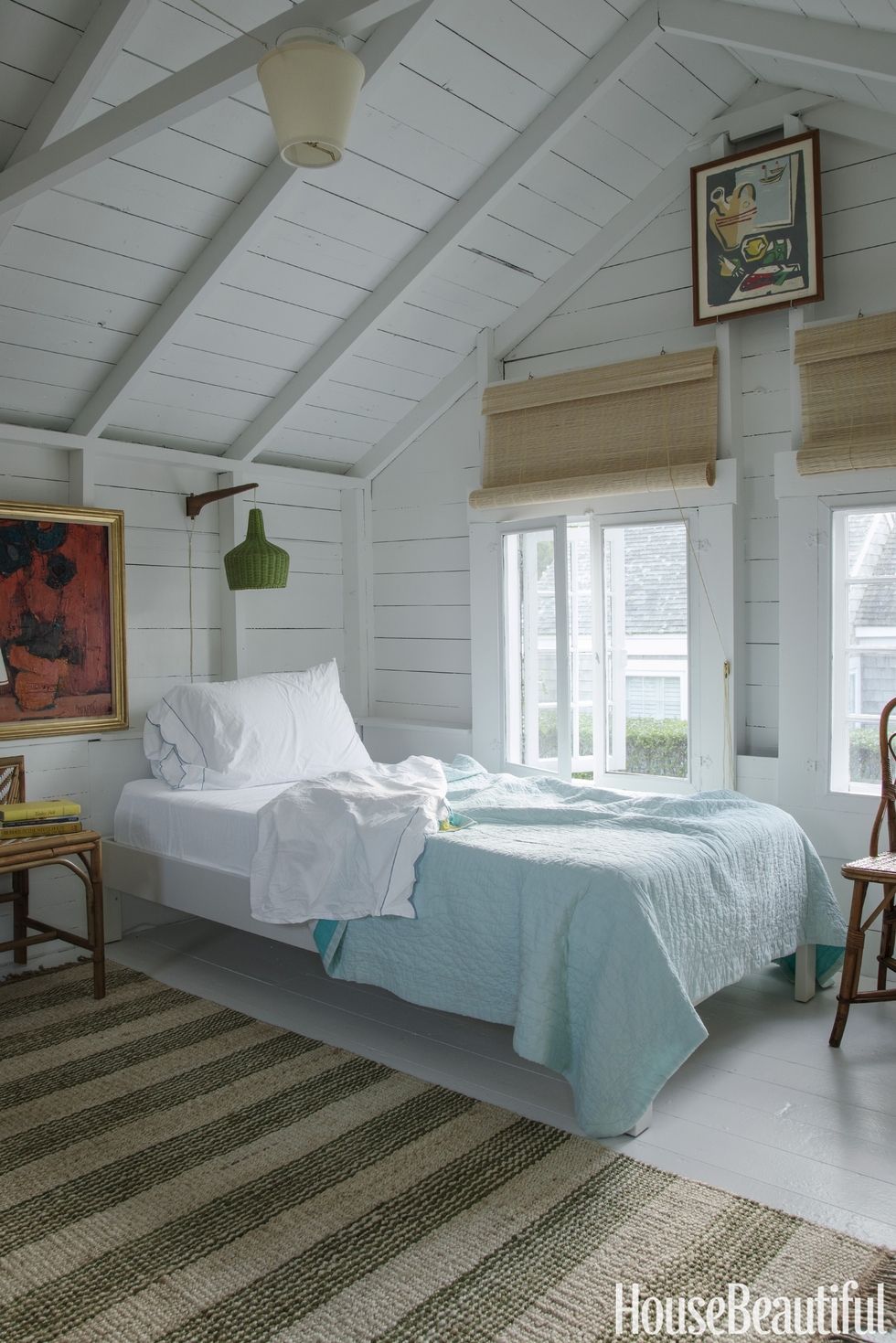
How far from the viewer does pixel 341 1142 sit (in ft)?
8.23

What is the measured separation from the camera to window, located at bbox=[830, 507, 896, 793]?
3643 millimetres

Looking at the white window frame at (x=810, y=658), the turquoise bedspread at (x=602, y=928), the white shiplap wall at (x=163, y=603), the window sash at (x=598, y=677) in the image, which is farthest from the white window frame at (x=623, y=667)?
the white shiplap wall at (x=163, y=603)

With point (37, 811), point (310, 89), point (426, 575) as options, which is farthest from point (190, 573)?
point (310, 89)

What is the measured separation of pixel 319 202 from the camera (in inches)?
141

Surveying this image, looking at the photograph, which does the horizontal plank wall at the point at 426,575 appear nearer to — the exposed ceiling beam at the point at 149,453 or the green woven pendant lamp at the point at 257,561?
the exposed ceiling beam at the point at 149,453

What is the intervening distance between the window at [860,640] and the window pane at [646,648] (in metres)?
0.58

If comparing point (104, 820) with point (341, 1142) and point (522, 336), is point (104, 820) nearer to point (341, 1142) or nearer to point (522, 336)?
point (341, 1142)

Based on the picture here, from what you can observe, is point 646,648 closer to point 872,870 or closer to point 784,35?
point 872,870

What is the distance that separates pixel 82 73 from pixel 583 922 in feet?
8.36

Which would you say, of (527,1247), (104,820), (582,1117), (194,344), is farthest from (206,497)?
(527,1247)

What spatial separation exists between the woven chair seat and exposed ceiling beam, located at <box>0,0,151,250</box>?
2951 millimetres

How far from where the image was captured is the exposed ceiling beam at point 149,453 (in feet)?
13.1

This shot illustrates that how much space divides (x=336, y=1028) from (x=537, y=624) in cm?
194

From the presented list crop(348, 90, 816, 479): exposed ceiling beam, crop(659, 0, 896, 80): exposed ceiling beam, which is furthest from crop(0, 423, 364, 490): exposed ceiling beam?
crop(659, 0, 896, 80): exposed ceiling beam
